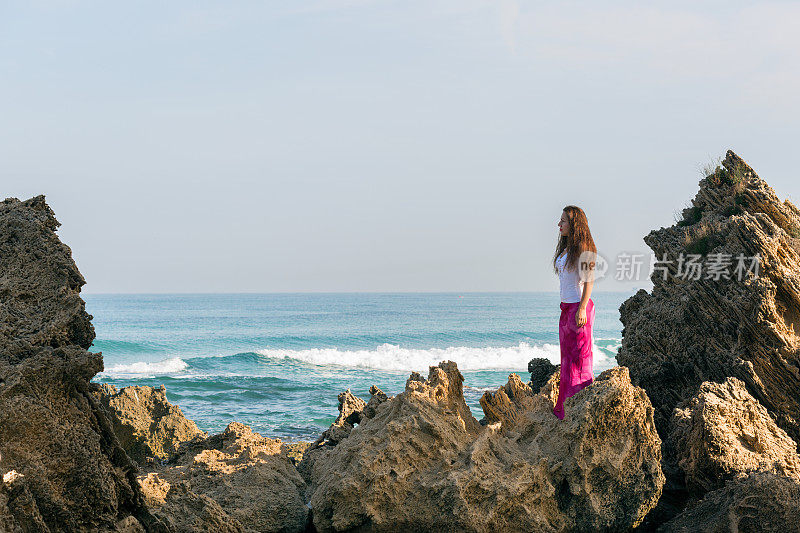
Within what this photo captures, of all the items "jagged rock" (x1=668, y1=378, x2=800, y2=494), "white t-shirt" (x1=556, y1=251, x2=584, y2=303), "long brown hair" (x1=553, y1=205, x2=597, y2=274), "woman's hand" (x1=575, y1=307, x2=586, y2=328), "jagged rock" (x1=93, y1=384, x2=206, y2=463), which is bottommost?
"jagged rock" (x1=93, y1=384, x2=206, y2=463)

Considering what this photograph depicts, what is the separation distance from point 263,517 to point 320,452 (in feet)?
5.10

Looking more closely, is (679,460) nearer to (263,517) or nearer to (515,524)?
(515,524)

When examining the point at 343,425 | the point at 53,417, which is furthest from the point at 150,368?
the point at 53,417

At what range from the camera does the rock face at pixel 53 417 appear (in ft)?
10.4

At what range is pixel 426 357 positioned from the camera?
31594 mm

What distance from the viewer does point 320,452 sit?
5.97m

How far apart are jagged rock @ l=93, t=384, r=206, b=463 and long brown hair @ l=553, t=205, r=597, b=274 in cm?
420

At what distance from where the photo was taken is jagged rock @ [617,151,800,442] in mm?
5344

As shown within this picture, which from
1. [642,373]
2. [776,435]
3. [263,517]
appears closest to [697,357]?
[642,373]

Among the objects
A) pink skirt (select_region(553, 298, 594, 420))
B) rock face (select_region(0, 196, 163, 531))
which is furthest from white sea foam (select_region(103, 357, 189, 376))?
rock face (select_region(0, 196, 163, 531))

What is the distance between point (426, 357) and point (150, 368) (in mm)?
12112

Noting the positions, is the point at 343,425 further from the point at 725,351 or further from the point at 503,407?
the point at 725,351

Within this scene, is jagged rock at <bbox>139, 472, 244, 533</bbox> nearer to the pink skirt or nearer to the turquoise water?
the pink skirt

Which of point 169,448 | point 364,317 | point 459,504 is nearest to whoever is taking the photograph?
point 459,504
